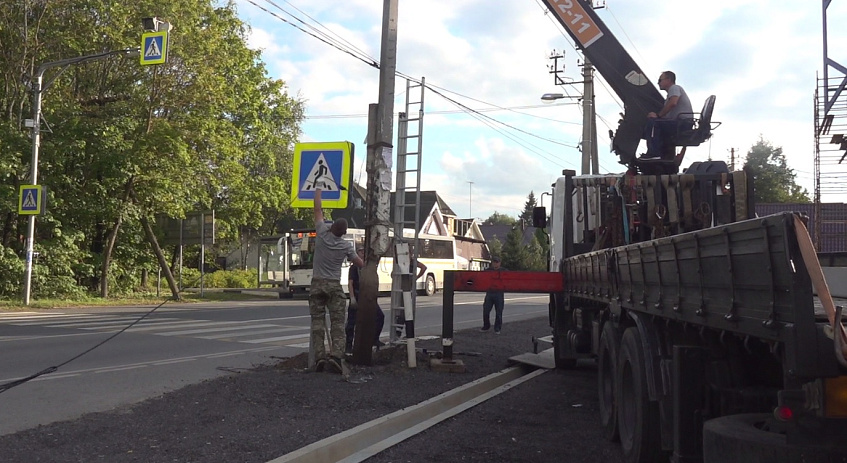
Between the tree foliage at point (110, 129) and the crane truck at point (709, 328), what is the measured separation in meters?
20.6

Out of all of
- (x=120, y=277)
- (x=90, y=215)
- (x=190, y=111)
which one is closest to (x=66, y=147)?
(x=90, y=215)

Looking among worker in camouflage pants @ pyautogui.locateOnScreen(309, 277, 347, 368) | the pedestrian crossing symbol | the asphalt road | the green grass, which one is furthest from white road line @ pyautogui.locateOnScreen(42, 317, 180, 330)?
worker in camouflage pants @ pyautogui.locateOnScreen(309, 277, 347, 368)

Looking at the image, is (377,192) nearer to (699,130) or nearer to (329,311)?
(329,311)

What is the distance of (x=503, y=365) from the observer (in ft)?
34.7

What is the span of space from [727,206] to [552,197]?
346 centimetres

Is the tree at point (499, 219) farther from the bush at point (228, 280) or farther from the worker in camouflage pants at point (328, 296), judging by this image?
the worker in camouflage pants at point (328, 296)

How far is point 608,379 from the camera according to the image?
6.36 m

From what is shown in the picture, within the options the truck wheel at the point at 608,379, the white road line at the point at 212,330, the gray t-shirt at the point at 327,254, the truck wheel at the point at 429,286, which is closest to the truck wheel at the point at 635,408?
the truck wheel at the point at 608,379

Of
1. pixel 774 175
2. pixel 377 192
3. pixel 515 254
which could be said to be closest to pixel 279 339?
pixel 377 192

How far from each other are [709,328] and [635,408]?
1429mm

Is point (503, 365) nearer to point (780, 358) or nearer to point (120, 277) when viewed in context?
point (780, 358)

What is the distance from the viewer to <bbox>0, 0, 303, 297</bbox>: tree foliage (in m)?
24.0

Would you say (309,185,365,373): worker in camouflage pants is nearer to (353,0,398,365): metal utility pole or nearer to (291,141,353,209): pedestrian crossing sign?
(291,141,353,209): pedestrian crossing sign

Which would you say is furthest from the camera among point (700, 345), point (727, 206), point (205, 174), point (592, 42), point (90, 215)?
point (205, 174)
